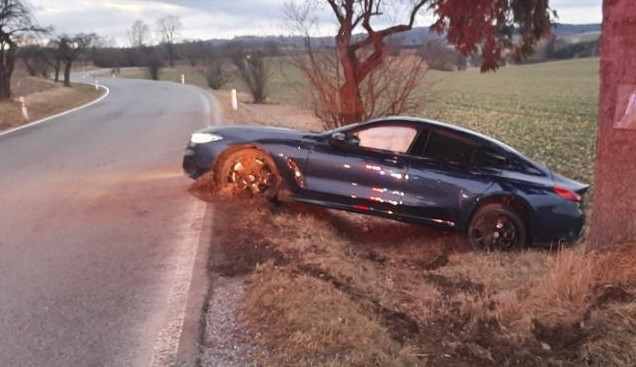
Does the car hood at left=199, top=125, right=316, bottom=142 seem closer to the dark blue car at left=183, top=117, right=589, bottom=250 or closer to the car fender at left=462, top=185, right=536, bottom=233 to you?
the dark blue car at left=183, top=117, right=589, bottom=250

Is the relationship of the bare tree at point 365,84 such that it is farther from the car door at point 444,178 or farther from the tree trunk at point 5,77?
the tree trunk at point 5,77

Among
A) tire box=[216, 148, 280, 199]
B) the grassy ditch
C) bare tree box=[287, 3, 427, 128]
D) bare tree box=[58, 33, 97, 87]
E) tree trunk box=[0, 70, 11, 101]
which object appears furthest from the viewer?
bare tree box=[58, 33, 97, 87]

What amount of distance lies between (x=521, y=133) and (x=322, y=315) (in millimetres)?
21009

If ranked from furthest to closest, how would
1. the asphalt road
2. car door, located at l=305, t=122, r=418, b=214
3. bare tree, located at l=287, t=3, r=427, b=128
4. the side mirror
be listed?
bare tree, located at l=287, t=3, r=427, b=128, the side mirror, car door, located at l=305, t=122, r=418, b=214, the asphalt road

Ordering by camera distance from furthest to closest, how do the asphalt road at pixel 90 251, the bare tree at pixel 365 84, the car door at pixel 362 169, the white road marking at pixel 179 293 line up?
the bare tree at pixel 365 84, the car door at pixel 362 169, the asphalt road at pixel 90 251, the white road marking at pixel 179 293

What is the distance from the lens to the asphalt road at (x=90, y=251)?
430 centimetres

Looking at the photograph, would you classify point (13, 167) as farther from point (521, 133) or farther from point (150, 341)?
point (521, 133)

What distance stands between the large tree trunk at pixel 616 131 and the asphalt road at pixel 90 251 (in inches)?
125

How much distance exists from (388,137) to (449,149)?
0.70 m

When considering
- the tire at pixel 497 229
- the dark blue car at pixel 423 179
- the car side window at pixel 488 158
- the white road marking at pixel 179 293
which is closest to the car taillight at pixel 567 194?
the dark blue car at pixel 423 179

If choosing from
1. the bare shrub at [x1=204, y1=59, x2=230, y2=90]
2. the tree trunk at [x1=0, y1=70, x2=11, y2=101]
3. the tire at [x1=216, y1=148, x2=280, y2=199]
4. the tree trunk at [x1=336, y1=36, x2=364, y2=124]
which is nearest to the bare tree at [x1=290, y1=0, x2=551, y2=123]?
the tree trunk at [x1=336, y1=36, x2=364, y2=124]

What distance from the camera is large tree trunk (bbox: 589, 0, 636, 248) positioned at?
171 inches

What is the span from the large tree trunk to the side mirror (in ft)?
10.6

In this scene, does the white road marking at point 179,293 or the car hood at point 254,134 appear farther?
the car hood at point 254,134
